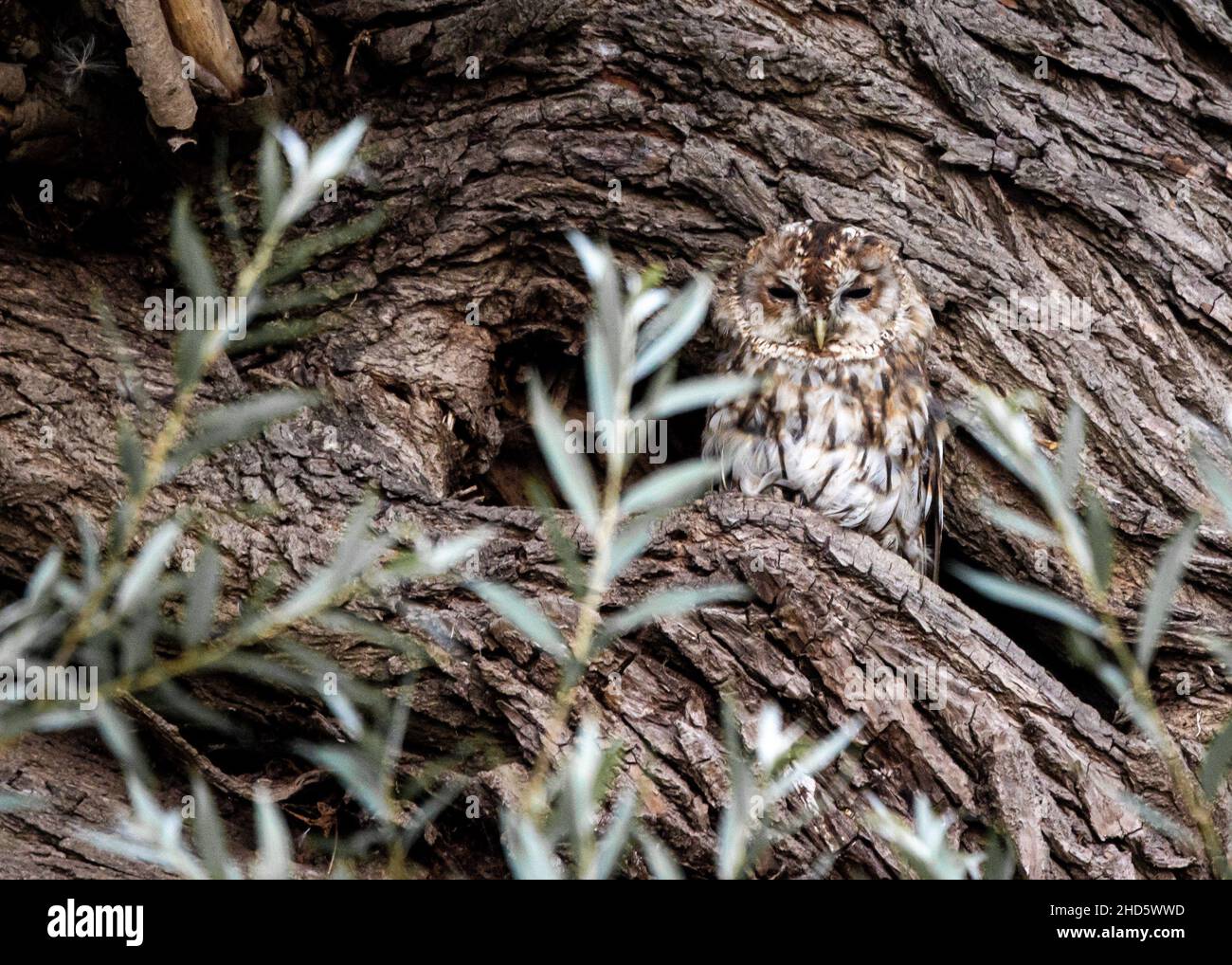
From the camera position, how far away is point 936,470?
3238 mm

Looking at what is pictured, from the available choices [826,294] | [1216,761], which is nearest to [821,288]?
[826,294]

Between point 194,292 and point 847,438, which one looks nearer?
point 194,292

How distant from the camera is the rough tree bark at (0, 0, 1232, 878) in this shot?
111 inches

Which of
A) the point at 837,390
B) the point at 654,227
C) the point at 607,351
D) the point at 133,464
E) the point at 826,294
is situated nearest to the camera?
the point at 607,351

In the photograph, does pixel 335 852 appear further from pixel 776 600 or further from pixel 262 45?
pixel 262 45

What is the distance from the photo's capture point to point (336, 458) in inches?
114

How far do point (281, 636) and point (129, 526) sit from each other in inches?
54.3

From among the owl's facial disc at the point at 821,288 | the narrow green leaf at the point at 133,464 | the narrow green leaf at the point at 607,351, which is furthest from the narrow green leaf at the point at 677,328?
the owl's facial disc at the point at 821,288

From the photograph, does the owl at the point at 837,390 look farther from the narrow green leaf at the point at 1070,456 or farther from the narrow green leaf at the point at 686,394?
the narrow green leaf at the point at 686,394

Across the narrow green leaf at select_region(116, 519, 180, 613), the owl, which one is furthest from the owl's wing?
the narrow green leaf at select_region(116, 519, 180, 613)

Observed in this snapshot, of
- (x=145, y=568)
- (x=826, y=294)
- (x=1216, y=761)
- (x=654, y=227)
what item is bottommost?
(x=1216, y=761)

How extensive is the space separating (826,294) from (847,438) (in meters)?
0.37

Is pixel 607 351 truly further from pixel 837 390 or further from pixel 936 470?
pixel 837 390

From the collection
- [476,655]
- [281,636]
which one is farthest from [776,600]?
[281,636]
